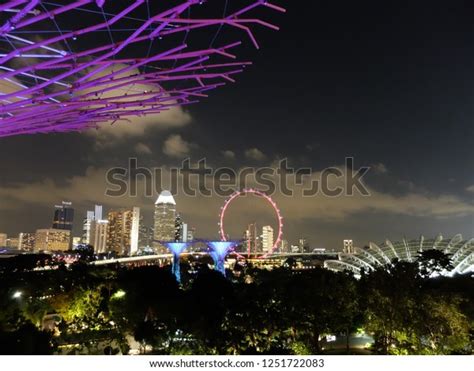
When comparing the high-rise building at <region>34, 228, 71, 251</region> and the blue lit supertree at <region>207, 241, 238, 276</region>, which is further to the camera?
the high-rise building at <region>34, 228, 71, 251</region>

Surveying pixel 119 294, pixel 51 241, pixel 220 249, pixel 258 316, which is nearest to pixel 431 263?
pixel 258 316

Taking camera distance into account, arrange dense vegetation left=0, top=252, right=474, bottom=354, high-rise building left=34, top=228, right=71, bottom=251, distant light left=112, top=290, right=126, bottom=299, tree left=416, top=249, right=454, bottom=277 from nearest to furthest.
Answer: dense vegetation left=0, top=252, right=474, bottom=354, tree left=416, top=249, right=454, bottom=277, distant light left=112, top=290, right=126, bottom=299, high-rise building left=34, top=228, right=71, bottom=251

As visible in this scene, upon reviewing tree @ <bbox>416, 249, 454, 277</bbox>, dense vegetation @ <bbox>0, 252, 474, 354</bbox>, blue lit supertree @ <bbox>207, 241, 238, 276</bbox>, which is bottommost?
dense vegetation @ <bbox>0, 252, 474, 354</bbox>

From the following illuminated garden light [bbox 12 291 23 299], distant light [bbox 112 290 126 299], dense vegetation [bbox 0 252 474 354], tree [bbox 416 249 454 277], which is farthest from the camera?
distant light [bbox 112 290 126 299]

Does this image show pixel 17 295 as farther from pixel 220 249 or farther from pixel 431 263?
pixel 220 249

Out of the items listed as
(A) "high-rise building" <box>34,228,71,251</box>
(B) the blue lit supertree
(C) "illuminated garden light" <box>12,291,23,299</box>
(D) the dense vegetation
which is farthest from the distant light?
(A) "high-rise building" <box>34,228,71,251</box>

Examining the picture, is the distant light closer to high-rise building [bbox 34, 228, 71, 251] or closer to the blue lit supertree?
the blue lit supertree
